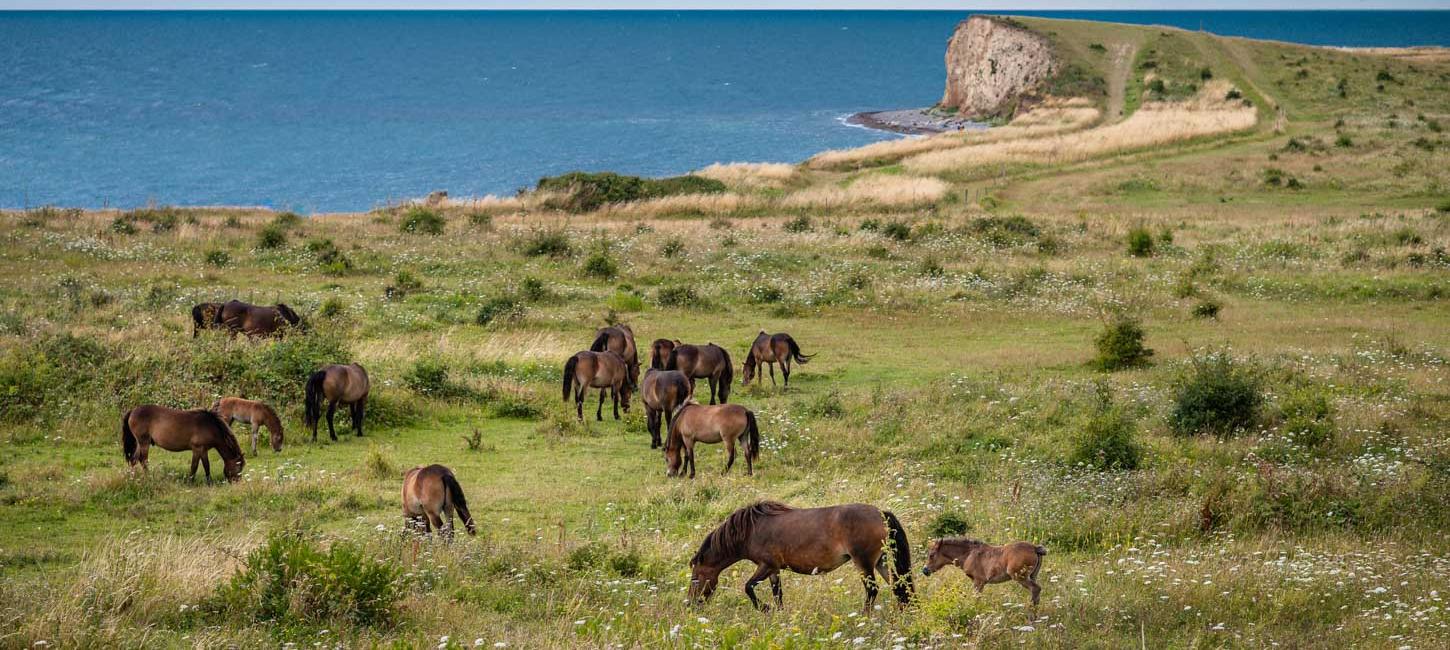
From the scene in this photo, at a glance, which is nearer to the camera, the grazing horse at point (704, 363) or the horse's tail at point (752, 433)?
the horse's tail at point (752, 433)

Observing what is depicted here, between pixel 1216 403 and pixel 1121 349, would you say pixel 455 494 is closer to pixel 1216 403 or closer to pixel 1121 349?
pixel 1216 403

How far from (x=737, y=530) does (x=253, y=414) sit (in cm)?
1026

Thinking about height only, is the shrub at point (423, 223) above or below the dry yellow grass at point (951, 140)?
below

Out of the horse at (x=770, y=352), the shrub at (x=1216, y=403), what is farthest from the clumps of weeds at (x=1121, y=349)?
the horse at (x=770, y=352)

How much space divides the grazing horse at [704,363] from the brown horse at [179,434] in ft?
24.5

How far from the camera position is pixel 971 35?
392ft

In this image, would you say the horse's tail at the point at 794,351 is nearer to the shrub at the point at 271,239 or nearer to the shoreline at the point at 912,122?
the shrub at the point at 271,239

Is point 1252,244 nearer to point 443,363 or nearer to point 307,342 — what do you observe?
point 443,363

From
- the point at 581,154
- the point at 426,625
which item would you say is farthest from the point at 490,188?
the point at 426,625

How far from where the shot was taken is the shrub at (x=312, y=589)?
31.6 ft

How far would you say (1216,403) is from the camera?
1783 cm

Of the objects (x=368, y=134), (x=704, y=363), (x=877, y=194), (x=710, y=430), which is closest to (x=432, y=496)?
(x=710, y=430)

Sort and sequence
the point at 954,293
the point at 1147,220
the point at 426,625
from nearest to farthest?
the point at 426,625 → the point at 954,293 → the point at 1147,220

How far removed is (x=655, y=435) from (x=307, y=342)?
727 centimetres
